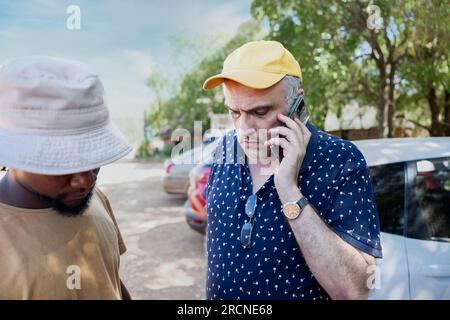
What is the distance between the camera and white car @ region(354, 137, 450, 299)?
2.21 metres

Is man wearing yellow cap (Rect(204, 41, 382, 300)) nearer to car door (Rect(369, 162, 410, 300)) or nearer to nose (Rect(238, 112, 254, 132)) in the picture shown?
nose (Rect(238, 112, 254, 132))

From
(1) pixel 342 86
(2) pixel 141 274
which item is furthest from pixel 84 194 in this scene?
(1) pixel 342 86

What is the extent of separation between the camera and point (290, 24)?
Answer: 505 centimetres

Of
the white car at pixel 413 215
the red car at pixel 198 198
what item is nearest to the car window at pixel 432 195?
→ the white car at pixel 413 215

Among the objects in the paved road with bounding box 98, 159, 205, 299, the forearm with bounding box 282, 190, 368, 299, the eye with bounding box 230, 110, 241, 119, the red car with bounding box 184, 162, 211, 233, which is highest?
the eye with bounding box 230, 110, 241, 119

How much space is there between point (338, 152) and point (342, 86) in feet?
15.1

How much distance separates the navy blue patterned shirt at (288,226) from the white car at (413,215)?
0.93 metres

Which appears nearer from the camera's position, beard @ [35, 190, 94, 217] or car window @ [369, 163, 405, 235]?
beard @ [35, 190, 94, 217]

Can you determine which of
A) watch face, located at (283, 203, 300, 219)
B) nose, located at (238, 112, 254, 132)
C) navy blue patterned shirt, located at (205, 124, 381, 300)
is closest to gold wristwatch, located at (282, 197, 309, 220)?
watch face, located at (283, 203, 300, 219)

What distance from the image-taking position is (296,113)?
5.46 feet

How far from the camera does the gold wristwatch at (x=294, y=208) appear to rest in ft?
4.50

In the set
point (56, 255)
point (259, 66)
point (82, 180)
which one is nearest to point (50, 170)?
point (82, 180)

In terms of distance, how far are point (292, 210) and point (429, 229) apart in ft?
4.79

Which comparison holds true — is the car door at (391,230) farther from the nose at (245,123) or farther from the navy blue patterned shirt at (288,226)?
the nose at (245,123)
